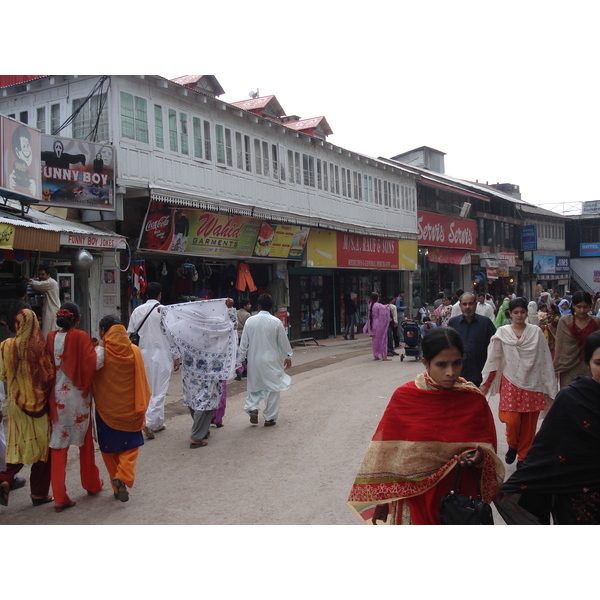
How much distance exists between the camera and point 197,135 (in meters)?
12.4

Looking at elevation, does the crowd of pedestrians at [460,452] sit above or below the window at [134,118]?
below

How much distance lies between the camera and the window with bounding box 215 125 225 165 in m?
13.0

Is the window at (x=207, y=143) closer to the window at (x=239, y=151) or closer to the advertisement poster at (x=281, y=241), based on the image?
the window at (x=239, y=151)

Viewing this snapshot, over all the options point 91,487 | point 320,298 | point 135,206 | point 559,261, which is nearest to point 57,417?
point 91,487

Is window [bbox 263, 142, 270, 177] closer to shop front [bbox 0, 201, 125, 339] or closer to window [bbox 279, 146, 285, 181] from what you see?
window [bbox 279, 146, 285, 181]

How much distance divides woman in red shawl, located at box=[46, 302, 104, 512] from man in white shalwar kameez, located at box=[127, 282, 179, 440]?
2.25 m

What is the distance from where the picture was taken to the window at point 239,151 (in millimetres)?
13609

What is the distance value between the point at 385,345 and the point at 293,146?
20.2ft

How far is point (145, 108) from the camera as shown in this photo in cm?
1118

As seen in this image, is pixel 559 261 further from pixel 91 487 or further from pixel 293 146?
pixel 91 487

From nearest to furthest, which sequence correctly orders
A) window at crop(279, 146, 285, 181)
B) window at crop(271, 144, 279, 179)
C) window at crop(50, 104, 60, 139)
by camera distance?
window at crop(50, 104, 60, 139), window at crop(271, 144, 279, 179), window at crop(279, 146, 285, 181)

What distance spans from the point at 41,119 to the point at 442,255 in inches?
755

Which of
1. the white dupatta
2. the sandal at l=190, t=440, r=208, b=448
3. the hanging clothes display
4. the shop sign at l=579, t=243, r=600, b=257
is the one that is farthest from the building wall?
the shop sign at l=579, t=243, r=600, b=257

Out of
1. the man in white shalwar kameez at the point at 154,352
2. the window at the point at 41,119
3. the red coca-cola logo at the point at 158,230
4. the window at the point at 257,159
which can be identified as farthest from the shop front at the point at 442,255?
the man in white shalwar kameez at the point at 154,352
